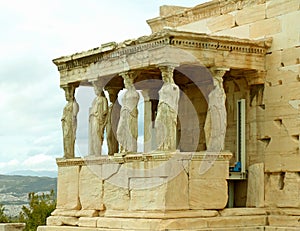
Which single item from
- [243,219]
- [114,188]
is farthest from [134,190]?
[243,219]

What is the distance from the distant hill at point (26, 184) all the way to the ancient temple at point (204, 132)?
49608 mm

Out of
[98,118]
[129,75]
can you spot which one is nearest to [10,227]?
[98,118]

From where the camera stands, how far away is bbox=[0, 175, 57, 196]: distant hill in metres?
69.8

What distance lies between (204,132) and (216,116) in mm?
1676

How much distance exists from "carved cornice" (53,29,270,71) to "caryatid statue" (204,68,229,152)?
48cm

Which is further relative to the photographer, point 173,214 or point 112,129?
point 112,129

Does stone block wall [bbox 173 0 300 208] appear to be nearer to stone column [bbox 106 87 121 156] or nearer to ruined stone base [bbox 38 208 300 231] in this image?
ruined stone base [bbox 38 208 300 231]

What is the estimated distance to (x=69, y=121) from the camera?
19578 millimetres

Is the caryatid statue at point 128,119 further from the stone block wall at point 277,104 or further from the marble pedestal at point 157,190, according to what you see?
the stone block wall at point 277,104

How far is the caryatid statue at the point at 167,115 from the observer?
54.5 feet

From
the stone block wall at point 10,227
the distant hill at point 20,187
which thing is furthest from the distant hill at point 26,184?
the stone block wall at point 10,227

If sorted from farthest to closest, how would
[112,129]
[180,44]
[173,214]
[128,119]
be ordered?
1. [112,129]
2. [128,119]
3. [180,44]
4. [173,214]

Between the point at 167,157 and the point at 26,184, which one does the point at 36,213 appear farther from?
the point at 26,184

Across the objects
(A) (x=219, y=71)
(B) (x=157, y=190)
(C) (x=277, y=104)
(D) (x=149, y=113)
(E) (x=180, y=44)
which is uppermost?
(E) (x=180, y=44)
